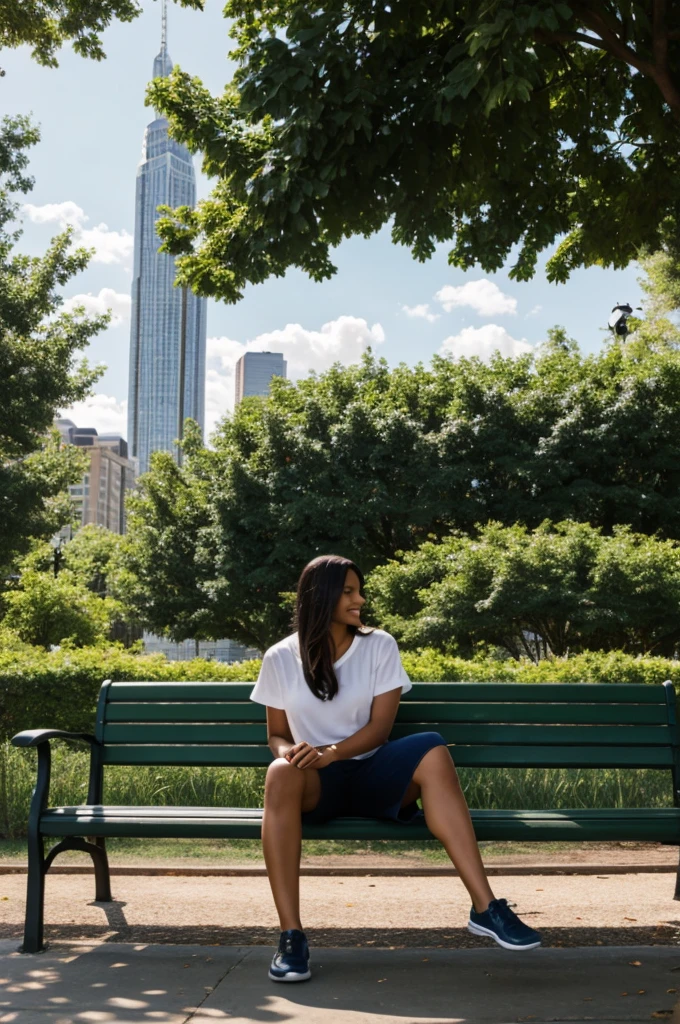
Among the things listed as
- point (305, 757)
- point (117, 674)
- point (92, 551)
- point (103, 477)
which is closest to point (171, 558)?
point (117, 674)

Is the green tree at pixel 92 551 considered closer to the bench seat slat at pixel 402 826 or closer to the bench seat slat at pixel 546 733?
the bench seat slat at pixel 546 733

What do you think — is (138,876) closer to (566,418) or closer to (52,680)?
(52,680)

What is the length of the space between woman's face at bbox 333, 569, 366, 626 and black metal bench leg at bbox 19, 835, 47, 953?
153 centimetres

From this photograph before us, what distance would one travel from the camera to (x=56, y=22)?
9523 mm

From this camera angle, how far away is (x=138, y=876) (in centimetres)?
611

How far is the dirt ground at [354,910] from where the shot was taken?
4.55 meters

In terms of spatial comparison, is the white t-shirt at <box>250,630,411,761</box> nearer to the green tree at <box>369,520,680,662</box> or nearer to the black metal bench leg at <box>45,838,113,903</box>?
the black metal bench leg at <box>45,838,113,903</box>

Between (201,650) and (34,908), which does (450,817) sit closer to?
(34,908)

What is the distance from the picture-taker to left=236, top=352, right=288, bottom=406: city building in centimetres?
11906

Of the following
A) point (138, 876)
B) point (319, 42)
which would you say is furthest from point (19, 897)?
point (319, 42)

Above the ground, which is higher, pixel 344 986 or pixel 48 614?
pixel 48 614

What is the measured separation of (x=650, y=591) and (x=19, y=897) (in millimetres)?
13635

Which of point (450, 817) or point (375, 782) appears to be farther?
point (375, 782)

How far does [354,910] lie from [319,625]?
A: 1.70 m
